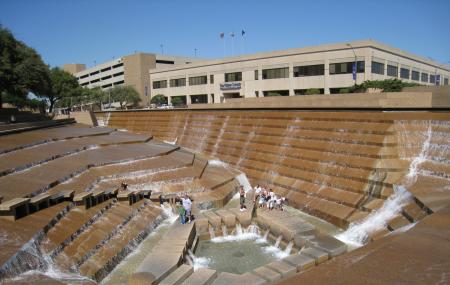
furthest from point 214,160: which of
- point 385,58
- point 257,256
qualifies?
point 385,58

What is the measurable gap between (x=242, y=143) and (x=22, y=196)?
1538cm

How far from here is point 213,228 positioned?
16047mm

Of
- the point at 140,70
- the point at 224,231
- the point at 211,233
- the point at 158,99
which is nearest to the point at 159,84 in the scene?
the point at 158,99

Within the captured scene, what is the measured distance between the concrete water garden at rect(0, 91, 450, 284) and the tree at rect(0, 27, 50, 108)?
332 inches

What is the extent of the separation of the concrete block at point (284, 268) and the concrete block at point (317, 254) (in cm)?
111

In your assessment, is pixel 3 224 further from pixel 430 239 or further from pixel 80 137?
pixel 80 137

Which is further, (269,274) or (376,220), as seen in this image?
(376,220)

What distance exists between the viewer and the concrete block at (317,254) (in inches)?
466

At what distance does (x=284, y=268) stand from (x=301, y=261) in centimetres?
84

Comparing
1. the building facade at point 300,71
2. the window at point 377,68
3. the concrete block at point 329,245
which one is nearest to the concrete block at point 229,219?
the concrete block at point 329,245

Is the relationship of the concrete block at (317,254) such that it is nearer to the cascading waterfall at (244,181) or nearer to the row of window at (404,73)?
the cascading waterfall at (244,181)

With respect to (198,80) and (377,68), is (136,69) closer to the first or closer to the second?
(198,80)

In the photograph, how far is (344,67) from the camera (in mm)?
48531

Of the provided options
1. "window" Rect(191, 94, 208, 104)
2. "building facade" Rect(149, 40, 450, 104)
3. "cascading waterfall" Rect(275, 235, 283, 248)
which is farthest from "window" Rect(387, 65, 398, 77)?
"cascading waterfall" Rect(275, 235, 283, 248)
